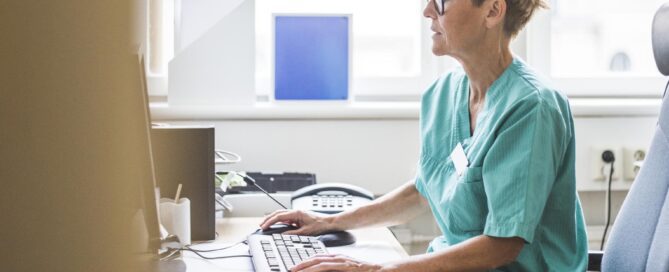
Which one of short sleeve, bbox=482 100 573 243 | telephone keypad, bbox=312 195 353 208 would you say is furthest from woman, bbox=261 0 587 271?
telephone keypad, bbox=312 195 353 208

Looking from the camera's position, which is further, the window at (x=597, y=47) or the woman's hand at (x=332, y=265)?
the window at (x=597, y=47)

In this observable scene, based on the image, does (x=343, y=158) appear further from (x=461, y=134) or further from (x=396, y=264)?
(x=396, y=264)

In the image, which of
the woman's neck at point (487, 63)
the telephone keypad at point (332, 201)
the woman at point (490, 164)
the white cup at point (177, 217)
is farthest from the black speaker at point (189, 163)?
the woman's neck at point (487, 63)

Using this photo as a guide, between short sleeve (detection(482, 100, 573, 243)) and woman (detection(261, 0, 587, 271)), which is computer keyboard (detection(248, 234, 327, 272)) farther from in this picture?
short sleeve (detection(482, 100, 573, 243))

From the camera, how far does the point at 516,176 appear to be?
118cm

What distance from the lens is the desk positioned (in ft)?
4.29

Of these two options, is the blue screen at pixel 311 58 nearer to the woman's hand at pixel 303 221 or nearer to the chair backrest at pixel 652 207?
the woman's hand at pixel 303 221

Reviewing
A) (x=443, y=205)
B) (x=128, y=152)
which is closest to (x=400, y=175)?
(x=443, y=205)

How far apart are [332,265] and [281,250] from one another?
0.19 meters

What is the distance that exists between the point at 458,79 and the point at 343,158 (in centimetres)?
73

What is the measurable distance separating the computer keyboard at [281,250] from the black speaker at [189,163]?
6.2 inches

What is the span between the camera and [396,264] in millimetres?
A: 1157

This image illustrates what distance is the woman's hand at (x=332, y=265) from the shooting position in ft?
3.64

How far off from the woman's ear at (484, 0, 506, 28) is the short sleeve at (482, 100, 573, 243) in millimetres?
213
